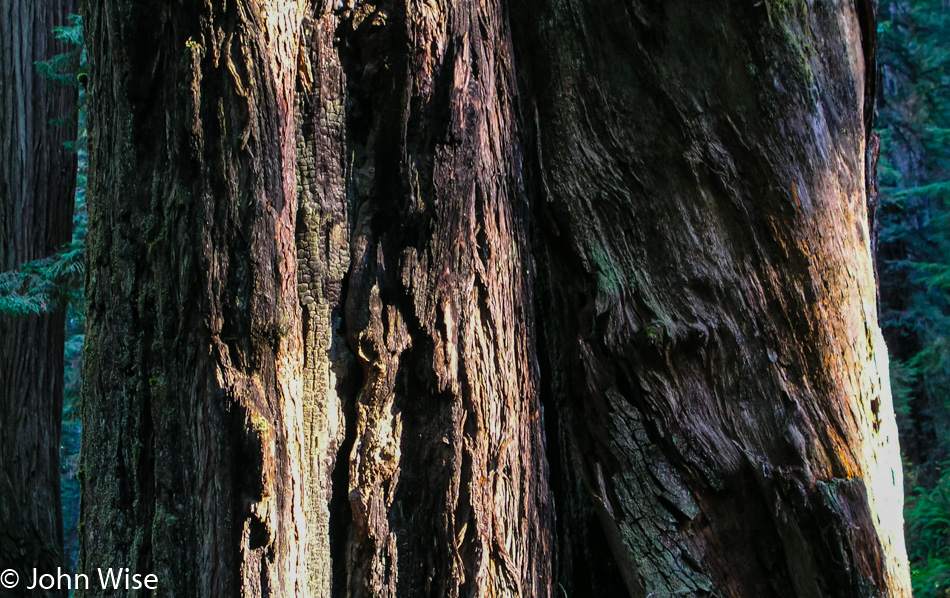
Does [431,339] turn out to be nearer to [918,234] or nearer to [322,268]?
[322,268]

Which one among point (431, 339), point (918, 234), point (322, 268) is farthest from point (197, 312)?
point (918, 234)

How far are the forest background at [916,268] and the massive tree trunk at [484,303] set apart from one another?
565cm

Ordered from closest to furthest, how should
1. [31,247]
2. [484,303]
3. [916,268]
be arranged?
[484,303], [31,247], [916,268]

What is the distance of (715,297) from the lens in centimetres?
233

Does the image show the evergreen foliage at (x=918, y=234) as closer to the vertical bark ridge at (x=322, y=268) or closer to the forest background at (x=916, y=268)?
the forest background at (x=916, y=268)

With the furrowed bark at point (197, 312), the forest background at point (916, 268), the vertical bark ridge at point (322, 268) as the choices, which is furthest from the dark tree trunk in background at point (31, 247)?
the vertical bark ridge at point (322, 268)

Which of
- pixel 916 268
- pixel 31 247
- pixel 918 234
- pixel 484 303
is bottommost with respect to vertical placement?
pixel 484 303

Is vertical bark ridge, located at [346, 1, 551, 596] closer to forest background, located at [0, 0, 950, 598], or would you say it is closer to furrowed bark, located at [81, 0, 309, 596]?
furrowed bark, located at [81, 0, 309, 596]

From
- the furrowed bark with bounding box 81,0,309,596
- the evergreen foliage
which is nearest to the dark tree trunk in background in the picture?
the furrowed bark with bounding box 81,0,309,596

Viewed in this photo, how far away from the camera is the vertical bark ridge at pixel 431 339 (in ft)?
6.45

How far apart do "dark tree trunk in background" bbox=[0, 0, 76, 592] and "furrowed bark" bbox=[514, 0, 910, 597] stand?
12.9ft

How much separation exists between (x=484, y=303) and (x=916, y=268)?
9.14m

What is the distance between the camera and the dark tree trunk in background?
4645mm

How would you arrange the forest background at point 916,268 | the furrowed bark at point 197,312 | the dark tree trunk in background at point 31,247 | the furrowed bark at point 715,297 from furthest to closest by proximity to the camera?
1. the forest background at point 916,268
2. the dark tree trunk in background at point 31,247
3. the furrowed bark at point 715,297
4. the furrowed bark at point 197,312
